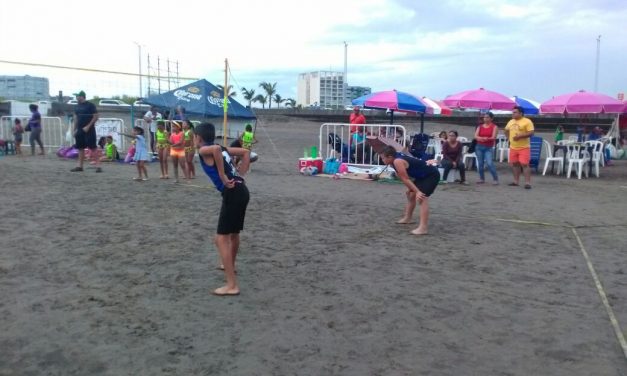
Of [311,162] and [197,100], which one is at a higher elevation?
[197,100]

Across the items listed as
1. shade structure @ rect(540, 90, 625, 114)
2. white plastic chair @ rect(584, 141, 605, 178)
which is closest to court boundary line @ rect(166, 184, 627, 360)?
white plastic chair @ rect(584, 141, 605, 178)

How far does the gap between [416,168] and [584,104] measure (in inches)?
380

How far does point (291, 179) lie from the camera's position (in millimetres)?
12719

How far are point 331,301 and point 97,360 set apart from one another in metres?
1.84

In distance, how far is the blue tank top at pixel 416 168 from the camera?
24.2 feet

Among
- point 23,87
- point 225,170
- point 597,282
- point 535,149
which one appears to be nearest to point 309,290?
point 225,170

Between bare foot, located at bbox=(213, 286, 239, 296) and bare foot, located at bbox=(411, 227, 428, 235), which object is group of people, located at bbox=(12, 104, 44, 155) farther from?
bare foot, located at bbox=(213, 286, 239, 296)

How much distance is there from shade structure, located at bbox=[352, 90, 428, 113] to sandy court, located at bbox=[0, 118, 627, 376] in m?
6.21

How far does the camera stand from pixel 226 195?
15.8 ft

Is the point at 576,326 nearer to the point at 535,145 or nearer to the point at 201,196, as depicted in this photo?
the point at 201,196

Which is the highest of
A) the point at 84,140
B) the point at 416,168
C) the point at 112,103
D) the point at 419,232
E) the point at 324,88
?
the point at 324,88

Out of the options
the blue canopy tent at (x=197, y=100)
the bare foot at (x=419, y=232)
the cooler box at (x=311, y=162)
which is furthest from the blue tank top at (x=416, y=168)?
the blue canopy tent at (x=197, y=100)

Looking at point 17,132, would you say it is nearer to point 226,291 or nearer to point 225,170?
point 225,170

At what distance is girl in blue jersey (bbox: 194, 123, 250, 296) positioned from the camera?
469 centimetres
